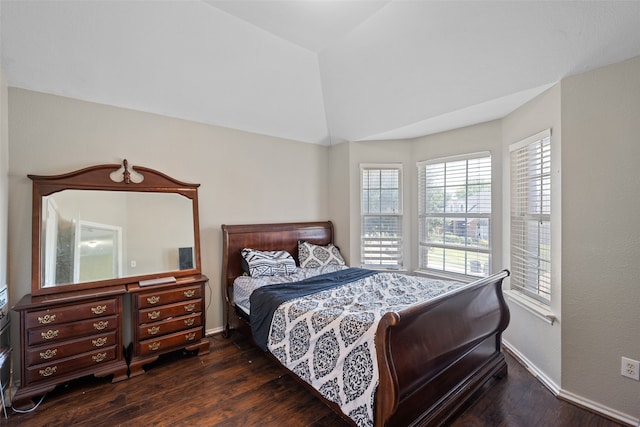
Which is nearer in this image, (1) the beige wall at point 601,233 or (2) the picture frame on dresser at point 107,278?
(1) the beige wall at point 601,233

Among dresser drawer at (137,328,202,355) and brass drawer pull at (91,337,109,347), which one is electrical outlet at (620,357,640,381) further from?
brass drawer pull at (91,337,109,347)

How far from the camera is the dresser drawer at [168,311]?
240 cm

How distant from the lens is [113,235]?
8.27ft

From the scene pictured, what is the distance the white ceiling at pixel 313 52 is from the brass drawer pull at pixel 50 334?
1968mm

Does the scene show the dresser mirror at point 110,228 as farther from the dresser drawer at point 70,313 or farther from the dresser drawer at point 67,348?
the dresser drawer at point 67,348

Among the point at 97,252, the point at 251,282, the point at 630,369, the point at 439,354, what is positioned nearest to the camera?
the point at 439,354

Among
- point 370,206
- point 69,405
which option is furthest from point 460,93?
point 69,405

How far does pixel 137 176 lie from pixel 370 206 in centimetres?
285

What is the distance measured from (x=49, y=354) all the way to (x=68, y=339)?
13 centimetres

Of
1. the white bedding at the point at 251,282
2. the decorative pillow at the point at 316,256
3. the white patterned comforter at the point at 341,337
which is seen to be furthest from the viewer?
the decorative pillow at the point at 316,256

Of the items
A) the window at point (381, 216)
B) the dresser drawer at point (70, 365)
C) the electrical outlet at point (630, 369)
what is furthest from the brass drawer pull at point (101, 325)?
the electrical outlet at point (630, 369)

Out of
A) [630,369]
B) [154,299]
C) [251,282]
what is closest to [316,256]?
[251,282]

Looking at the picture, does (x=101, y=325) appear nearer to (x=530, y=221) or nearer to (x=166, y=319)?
(x=166, y=319)

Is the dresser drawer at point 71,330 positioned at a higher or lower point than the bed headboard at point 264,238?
lower
